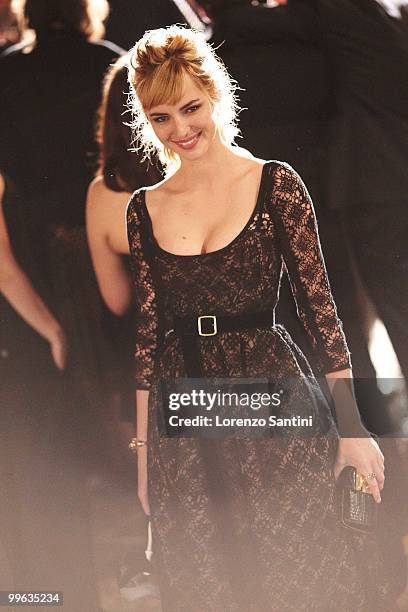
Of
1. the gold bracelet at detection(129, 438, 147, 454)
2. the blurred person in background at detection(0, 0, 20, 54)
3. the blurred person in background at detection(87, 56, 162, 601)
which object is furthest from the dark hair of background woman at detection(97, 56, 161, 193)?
the gold bracelet at detection(129, 438, 147, 454)

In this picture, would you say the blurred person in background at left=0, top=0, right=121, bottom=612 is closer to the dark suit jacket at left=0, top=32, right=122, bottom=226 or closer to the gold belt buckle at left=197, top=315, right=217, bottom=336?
the dark suit jacket at left=0, top=32, right=122, bottom=226

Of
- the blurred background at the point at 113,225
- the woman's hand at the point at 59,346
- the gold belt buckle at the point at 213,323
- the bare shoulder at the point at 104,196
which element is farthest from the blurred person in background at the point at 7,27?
the gold belt buckle at the point at 213,323

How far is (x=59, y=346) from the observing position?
210 centimetres

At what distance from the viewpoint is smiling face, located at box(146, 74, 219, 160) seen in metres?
1.91

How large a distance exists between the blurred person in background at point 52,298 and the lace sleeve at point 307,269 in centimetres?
61

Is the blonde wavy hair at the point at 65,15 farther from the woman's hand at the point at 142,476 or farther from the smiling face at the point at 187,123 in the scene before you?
the woman's hand at the point at 142,476

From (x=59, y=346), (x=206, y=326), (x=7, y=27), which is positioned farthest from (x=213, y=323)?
(x=7, y=27)

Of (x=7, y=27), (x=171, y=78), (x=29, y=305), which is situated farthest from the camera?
(x=29, y=305)

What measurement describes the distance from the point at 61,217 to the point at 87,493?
0.90m

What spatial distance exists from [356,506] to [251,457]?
359 millimetres

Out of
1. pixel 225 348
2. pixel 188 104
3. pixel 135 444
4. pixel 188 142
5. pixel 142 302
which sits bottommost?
pixel 135 444

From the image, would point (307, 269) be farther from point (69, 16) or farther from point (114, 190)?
point (69, 16)

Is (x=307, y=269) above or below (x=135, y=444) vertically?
above

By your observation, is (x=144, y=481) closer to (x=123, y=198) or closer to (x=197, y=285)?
(x=197, y=285)
